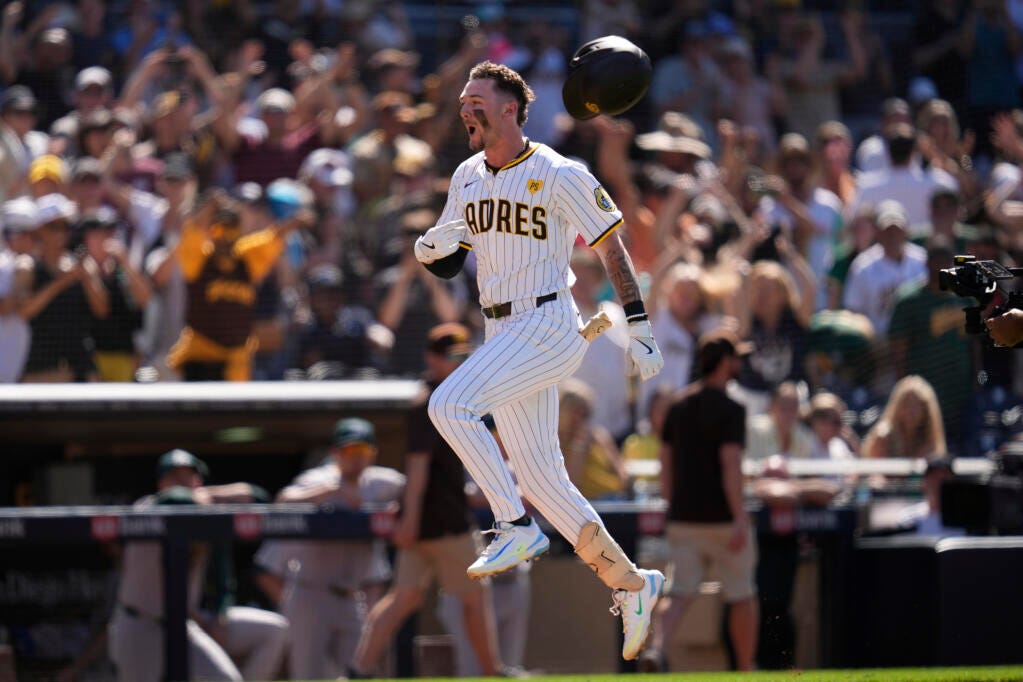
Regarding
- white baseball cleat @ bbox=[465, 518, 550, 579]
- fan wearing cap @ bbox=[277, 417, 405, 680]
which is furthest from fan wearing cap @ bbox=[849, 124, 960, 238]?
white baseball cleat @ bbox=[465, 518, 550, 579]

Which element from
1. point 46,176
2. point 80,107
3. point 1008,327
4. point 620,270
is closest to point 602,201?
point 620,270

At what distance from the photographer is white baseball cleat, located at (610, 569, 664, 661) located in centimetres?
609

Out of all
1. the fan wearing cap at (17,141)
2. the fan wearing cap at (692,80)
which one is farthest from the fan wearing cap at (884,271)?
the fan wearing cap at (17,141)

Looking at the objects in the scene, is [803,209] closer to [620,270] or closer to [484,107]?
[620,270]

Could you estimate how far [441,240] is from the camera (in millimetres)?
6125

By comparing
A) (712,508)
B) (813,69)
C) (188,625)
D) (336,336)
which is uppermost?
(813,69)

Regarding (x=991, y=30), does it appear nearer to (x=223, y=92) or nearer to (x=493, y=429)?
(x=223, y=92)

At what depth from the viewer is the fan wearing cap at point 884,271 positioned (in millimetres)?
11250

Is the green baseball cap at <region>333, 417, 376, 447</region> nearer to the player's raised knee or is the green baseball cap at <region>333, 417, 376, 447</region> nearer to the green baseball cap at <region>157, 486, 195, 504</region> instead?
the green baseball cap at <region>157, 486, 195, 504</region>

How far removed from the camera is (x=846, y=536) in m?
9.11

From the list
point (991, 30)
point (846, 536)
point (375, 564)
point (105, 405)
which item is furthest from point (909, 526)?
point (991, 30)

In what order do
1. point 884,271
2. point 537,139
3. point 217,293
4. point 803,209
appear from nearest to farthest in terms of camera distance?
point 217,293 < point 884,271 < point 803,209 < point 537,139

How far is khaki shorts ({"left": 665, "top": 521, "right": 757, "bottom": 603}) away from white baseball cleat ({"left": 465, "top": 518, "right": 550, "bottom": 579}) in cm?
273

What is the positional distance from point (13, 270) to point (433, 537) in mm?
3432
